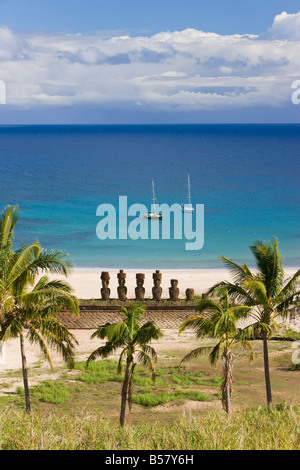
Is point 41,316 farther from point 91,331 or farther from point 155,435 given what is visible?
point 91,331

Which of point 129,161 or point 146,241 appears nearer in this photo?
point 146,241

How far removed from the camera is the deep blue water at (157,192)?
2151 inches

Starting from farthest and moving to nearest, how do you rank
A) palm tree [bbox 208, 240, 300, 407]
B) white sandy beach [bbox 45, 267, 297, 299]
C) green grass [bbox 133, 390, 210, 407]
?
white sandy beach [bbox 45, 267, 297, 299] < green grass [bbox 133, 390, 210, 407] < palm tree [bbox 208, 240, 300, 407]

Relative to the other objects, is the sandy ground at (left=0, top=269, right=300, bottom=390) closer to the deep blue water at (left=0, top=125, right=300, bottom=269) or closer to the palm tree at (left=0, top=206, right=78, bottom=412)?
the deep blue water at (left=0, top=125, right=300, bottom=269)

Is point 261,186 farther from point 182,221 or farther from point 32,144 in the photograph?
point 32,144

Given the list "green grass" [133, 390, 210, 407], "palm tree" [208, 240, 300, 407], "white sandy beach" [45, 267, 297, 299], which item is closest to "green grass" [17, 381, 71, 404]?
"green grass" [133, 390, 210, 407]

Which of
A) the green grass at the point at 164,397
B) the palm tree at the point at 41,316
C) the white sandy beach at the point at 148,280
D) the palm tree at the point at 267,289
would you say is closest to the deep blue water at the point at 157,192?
the white sandy beach at the point at 148,280

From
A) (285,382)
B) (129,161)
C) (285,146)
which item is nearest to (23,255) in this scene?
(285,382)

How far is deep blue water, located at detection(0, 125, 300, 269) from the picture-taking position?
179 ft

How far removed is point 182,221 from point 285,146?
112697 mm

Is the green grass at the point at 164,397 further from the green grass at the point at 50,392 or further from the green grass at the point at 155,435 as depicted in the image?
the green grass at the point at 155,435

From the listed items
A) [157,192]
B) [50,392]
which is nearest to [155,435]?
[50,392]

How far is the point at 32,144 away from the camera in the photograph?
195250 millimetres
